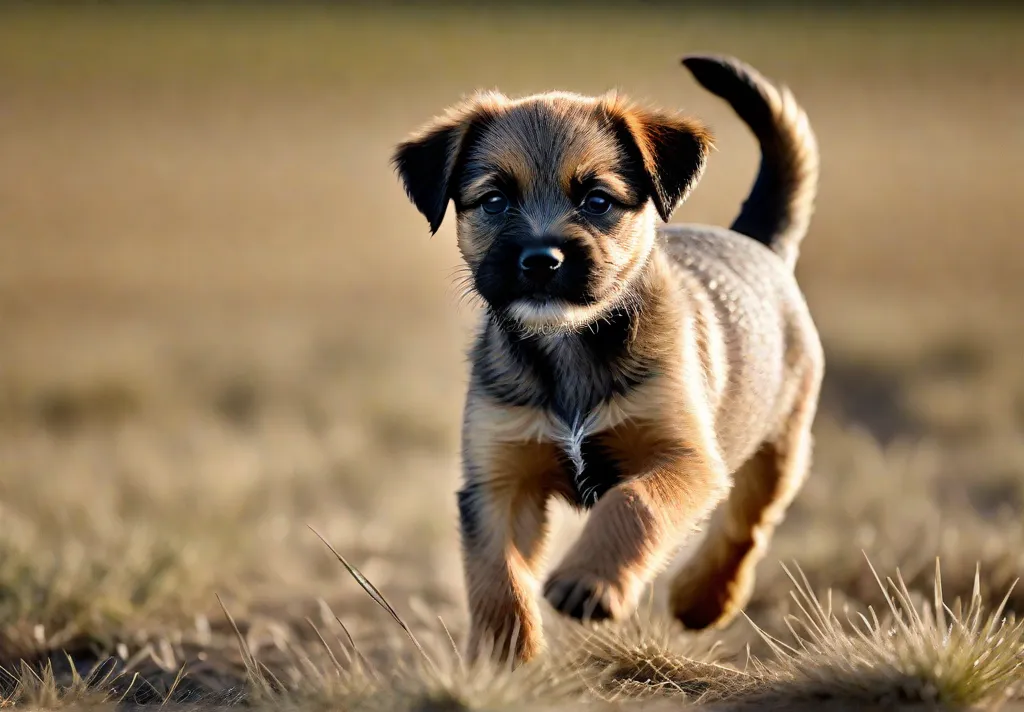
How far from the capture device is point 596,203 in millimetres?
4746

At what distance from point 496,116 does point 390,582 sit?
277cm

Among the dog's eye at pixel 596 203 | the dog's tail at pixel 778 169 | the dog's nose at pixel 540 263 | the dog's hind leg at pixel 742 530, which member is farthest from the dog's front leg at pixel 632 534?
the dog's tail at pixel 778 169

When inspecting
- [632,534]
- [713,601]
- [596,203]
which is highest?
[596,203]

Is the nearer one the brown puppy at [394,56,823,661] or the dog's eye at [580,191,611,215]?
the brown puppy at [394,56,823,661]

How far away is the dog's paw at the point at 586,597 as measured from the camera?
4.02 m

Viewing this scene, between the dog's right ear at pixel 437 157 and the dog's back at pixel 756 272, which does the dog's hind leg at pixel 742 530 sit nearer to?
the dog's back at pixel 756 272

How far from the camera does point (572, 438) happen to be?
4676 millimetres

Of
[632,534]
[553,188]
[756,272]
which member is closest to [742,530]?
[756,272]

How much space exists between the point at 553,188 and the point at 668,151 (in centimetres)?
55

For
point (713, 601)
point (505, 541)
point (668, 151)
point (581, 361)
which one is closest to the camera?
point (505, 541)

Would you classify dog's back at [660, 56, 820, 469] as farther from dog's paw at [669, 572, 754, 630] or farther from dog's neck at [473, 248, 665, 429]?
dog's paw at [669, 572, 754, 630]

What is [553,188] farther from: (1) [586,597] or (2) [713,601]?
(2) [713,601]

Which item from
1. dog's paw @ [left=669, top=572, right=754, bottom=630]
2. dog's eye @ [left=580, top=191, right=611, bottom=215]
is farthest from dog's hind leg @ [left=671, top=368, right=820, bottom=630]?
dog's eye @ [left=580, top=191, right=611, bottom=215]

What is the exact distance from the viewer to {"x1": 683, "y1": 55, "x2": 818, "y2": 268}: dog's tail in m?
6.25
